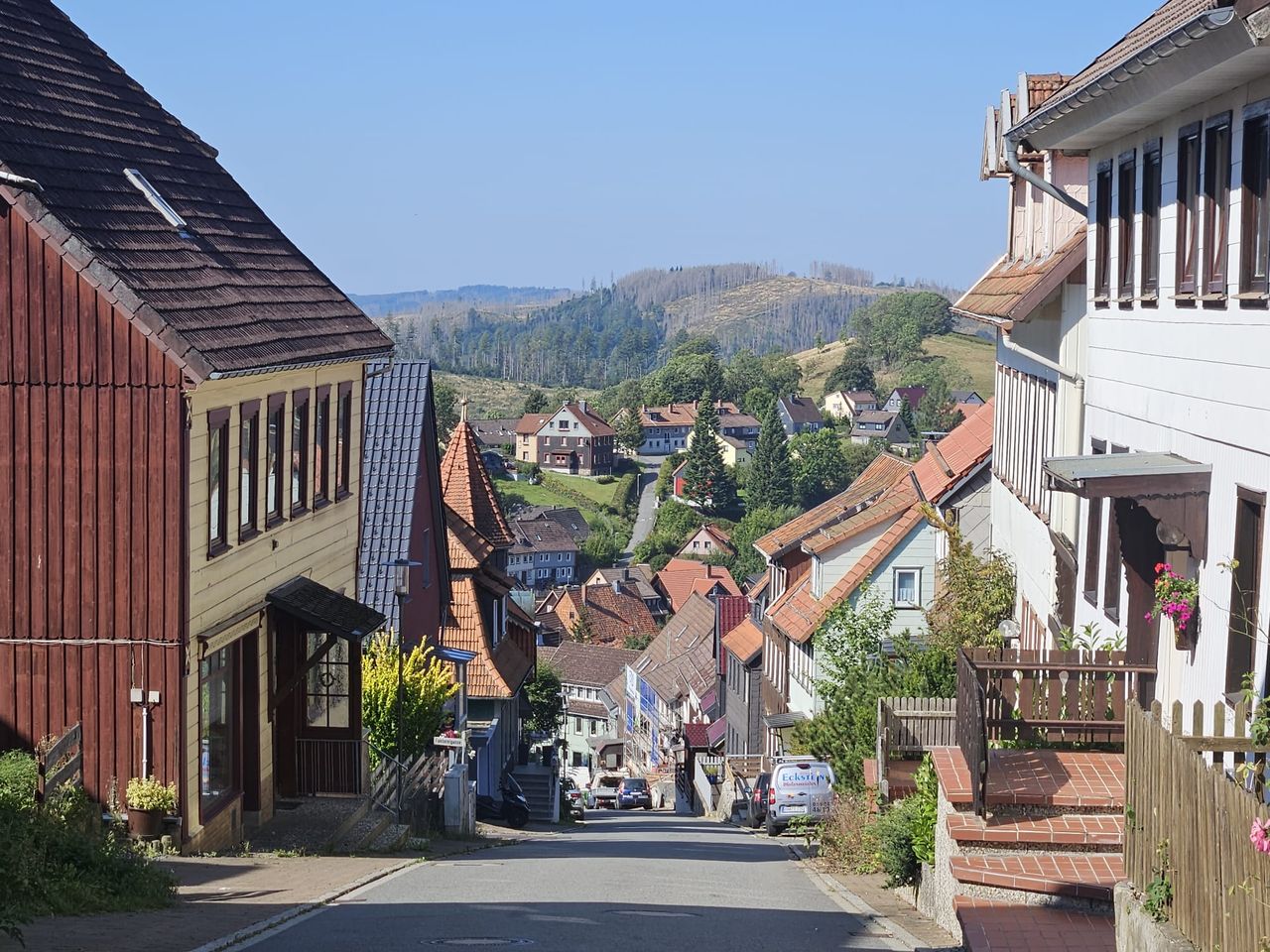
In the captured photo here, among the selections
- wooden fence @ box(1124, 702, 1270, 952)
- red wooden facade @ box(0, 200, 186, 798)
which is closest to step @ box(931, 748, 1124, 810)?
wooden fence @ box(1124, 702, 1270, 952)

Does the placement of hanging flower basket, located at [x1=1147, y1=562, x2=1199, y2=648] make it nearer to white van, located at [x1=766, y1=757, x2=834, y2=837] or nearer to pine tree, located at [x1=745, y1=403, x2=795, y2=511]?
white van, located at [x1=766, y1=757, x2=834, y2=837]

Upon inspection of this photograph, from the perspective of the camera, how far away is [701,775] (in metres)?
59.0

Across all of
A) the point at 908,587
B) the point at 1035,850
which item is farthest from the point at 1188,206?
the point at 908,587

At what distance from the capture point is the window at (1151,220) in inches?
512

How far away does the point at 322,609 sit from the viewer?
1947 cm

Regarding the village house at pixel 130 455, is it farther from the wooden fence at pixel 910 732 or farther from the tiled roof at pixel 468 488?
the tiled roof at pixel 468 488

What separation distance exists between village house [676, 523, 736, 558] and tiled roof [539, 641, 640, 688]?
4043 cm

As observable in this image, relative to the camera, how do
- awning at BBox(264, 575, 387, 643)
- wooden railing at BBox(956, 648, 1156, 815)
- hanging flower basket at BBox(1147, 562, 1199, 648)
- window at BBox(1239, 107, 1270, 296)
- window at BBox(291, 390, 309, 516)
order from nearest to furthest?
window at BBox(1239, 107, 1270, 296) → hanging flower basket at BBox(1147, 562, 1199, 648) → wooden railing at BBox(956, 648, 1156, 815) → awning at BBox(264, 575, 387, 643) → window at BBox(291, 390, 309, 516)

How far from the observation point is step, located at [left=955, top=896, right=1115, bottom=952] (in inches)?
402

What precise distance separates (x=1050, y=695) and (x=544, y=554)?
141204 millimetres

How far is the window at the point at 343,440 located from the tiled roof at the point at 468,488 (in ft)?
42.9

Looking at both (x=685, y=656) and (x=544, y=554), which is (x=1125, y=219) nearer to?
(x=685, y=656)

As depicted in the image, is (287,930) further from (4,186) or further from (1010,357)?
(1010,357)

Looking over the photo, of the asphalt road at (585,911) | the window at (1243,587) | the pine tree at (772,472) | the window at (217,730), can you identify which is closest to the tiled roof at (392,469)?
the asphalt road at (585,911)
